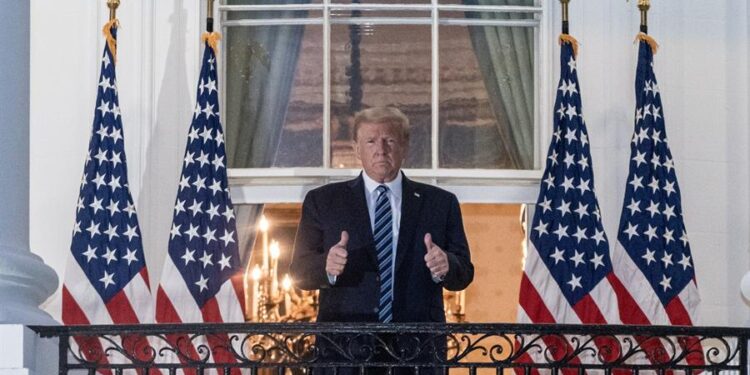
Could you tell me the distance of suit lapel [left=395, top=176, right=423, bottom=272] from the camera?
9.11 meters

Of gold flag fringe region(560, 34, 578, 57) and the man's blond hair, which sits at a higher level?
gold flag fringe region(560, 34, 578, 57)

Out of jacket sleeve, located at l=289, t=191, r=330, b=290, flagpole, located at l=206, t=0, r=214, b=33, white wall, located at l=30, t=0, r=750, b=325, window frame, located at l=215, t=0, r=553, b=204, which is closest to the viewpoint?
jacket sleeve, located at l=289, t=191, r=330, b=290

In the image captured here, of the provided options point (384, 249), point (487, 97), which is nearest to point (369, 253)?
point (384, 249)

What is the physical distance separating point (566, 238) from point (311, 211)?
224cm

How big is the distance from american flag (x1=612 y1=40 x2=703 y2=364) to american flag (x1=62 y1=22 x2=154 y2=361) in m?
2.79

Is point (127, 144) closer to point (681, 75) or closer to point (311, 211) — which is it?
point (311, 211)

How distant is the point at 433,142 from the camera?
38.8ft

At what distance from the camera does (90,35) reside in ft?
38.6

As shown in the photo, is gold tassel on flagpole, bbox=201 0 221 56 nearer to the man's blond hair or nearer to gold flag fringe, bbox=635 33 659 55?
the man's blond hair

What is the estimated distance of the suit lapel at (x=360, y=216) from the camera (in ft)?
30.0

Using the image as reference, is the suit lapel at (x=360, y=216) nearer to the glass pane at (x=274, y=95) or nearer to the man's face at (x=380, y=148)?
the man's face at (x=380, y=148)

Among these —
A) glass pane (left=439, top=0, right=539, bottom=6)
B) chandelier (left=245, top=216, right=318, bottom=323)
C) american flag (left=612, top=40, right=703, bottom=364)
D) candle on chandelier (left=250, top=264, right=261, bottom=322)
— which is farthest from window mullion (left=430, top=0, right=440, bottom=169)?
candle on chandelier (left=250, top=264, right=261, bottom=322)

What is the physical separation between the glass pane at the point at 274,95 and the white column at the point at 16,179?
9.50ft

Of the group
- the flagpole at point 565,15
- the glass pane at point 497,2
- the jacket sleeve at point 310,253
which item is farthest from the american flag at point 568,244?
the jacket sleeve at point 310,253
